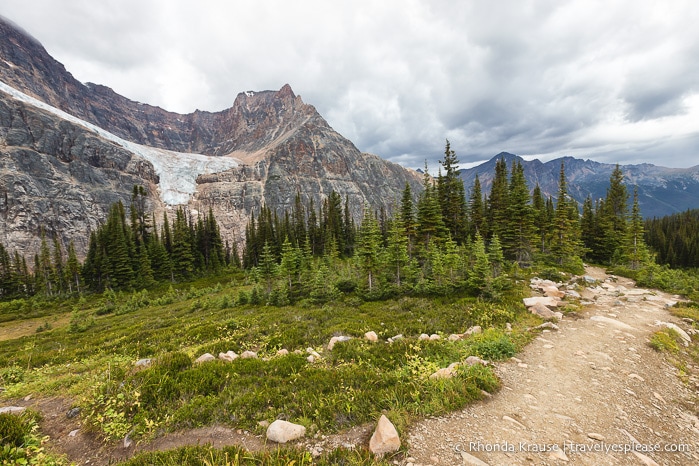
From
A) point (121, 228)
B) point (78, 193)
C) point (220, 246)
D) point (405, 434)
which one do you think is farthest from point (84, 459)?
point (78, 193)

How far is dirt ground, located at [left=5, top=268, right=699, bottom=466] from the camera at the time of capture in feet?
15.9

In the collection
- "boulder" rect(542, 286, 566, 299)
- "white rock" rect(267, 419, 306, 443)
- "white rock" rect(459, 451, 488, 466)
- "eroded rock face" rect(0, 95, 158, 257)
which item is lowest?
"boulder" rect(542, 286, 566, 299)

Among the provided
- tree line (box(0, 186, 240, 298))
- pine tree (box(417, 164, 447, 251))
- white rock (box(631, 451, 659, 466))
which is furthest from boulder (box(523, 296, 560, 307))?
tree line (box(0, 186, 240, 298))

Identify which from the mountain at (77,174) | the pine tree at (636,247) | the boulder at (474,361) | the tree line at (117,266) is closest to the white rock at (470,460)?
the boulder at (474,361)

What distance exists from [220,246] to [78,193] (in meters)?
96.2

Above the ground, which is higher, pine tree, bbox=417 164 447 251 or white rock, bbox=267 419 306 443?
pine tree, bbox=417 164 447 251

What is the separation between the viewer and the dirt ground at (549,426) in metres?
4.85

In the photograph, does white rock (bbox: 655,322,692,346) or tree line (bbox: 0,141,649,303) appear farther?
tree line (bbox: 0,141,649,303)

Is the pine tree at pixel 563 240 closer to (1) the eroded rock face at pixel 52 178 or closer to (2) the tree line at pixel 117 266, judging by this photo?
(2) the tree line at pixel 117 266

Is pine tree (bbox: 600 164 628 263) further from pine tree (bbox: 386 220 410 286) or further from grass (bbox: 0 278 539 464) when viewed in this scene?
grass (bbox: 0 278 539 464)

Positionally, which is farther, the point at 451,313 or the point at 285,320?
the point at 285,320

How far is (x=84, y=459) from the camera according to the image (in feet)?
17.2

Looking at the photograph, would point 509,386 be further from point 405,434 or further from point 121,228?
point 121,228

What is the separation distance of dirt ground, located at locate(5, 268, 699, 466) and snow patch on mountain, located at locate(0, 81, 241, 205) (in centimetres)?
16836
